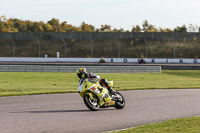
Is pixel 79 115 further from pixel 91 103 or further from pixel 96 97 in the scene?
pixel 96 97

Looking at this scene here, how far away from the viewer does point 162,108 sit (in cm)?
1277

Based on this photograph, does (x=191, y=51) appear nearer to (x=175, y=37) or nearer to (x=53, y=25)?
(x=175, y=37)

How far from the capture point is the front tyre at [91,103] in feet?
38.6

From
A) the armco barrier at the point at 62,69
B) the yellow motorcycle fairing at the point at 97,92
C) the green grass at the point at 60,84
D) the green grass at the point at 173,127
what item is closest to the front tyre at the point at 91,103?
the yellow motorcycle fairing at the point at 97,92

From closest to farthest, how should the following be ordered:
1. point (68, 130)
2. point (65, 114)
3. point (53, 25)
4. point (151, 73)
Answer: point (68, 130), point (65, 114), point (151, 73), point (53, 25)

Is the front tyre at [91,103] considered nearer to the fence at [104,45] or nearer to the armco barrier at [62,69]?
the armco barrier at [62,69]

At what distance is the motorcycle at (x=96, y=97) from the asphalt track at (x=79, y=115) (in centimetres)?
23

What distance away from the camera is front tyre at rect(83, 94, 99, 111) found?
11.8 meters

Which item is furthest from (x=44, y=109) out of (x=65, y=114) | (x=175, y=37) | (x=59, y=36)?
(x=59, y=36)

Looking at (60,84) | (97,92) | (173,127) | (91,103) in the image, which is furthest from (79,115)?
(60,84)

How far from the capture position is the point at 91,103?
12.0 meters

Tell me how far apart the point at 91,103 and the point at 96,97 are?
0.26 m

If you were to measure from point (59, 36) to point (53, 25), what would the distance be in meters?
49.1

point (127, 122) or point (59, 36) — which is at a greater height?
point (59, 36)
